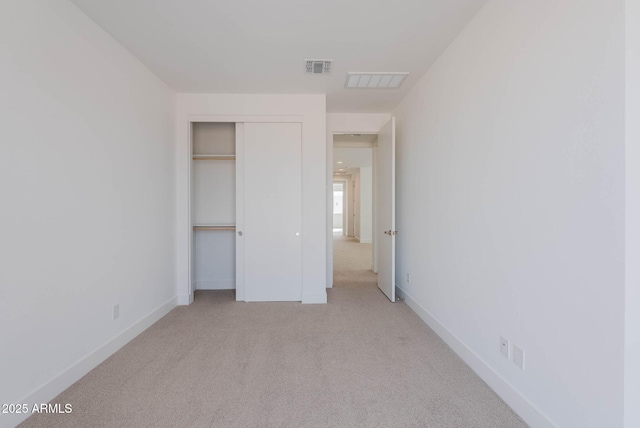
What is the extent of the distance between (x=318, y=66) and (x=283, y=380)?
2.77 m

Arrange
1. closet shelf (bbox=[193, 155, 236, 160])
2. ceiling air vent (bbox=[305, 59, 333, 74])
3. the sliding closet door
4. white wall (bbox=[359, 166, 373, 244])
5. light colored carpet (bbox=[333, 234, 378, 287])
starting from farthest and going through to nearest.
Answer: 1. white wall (bbox=[359, 166, 373, 244])
2. light colored carpet (bbox=[333, 234, 378, 287])
3. closet shelf (bbox=[193, 155, 236, 160])
4. the sliding closet door
5. ceiling air vent (bbox=[305, 59, 333, 74])

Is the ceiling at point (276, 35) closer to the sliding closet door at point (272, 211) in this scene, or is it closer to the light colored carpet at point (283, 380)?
the sliding closet door at point (272, 211)

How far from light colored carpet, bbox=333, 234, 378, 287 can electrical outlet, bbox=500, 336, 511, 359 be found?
2.92 metres

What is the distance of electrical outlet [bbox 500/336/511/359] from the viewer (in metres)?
1.83

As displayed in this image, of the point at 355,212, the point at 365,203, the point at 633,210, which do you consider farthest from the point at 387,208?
the point at 355,212

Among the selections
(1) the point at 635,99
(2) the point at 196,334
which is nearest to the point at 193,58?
(2) the point at 196,334

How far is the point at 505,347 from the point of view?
186cm

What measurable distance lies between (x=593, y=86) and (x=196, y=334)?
3.25 metres

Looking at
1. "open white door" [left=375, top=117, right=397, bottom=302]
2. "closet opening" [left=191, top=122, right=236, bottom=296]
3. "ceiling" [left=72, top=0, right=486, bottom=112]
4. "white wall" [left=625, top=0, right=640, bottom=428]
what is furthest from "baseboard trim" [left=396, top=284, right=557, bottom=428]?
"closet opening" [left=191, top=122, right=236, bottom=296]

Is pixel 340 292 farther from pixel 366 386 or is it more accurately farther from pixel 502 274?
pixel 502 274

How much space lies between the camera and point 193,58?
2881 mm

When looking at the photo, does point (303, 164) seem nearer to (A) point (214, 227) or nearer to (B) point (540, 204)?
(A) point (214, 227)

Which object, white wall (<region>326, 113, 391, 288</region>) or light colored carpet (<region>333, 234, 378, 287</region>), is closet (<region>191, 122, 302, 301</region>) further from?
light colored carpet (<region>333, 234, 378, 287</region>)

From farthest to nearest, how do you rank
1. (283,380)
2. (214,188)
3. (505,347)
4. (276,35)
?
(214,188) < (276,35) < (283,380) < (505,347)
